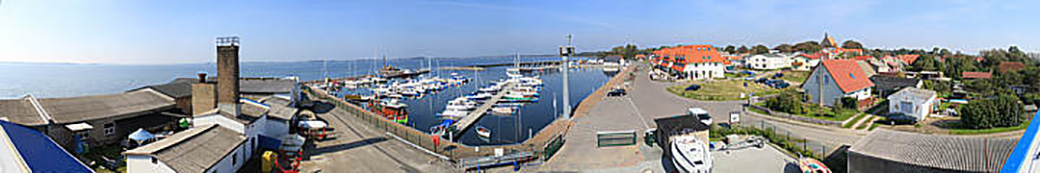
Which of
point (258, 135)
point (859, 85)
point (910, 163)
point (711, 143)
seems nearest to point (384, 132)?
point (258, 135)

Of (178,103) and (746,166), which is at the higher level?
(178,103)

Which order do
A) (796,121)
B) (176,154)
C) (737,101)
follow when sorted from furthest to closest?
1. (737,101)
2. (796,121)
3. (176,154)

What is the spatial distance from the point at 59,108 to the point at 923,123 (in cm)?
1042

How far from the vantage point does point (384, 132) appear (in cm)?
798

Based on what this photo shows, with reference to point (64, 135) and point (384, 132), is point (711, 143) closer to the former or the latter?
point (384, 132)

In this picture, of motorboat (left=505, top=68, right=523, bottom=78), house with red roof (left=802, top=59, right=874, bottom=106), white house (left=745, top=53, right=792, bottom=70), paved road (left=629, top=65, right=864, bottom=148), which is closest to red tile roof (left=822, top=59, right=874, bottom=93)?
house with red roof (left=802, top=59, right=874, bottom=106)

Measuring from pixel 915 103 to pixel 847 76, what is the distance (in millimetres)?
2314

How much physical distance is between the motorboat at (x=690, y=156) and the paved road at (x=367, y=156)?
2.68 m

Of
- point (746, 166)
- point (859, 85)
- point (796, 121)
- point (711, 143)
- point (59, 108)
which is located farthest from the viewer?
point (859, 85)

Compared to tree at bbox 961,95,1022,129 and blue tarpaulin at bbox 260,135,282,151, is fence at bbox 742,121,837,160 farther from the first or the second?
blue tarpaulin at bbox 260,135,282,151

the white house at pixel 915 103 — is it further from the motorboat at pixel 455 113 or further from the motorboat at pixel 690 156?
the motorboat at pixel 455 113

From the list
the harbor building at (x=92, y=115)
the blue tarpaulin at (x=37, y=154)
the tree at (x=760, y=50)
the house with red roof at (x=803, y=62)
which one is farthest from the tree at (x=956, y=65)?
the tree at (x=760, y=50)

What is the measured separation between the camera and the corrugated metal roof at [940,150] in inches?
80.2

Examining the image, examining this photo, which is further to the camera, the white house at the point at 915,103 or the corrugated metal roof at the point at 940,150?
the white house at the point at 915,103
